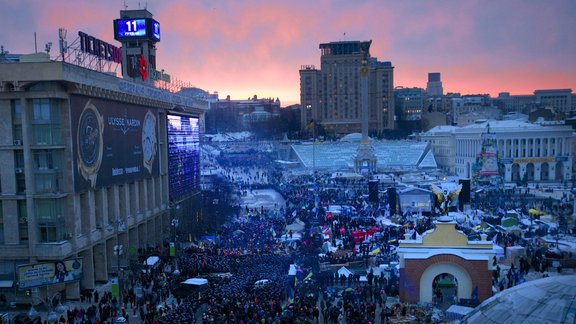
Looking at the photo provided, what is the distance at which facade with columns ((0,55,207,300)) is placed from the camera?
65.0 ft

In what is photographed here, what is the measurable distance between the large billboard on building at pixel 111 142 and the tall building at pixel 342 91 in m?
84.4

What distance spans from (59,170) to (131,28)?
2049cm

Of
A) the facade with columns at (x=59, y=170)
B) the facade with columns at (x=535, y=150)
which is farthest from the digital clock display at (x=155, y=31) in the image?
the facade with columns at (x=535, y=150)

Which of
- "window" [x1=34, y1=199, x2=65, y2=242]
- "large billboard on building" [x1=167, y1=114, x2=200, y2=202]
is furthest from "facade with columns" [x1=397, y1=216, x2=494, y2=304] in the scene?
"large billboard on building" [x1=167, y1=114, x2=200, y2=202]

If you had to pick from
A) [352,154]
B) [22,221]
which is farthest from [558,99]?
[22,221]

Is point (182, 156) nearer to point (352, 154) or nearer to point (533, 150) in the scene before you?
point (352, 154)

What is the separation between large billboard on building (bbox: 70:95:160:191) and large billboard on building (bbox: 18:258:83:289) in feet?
10.4

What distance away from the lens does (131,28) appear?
38.5m

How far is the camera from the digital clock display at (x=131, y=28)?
3812cm

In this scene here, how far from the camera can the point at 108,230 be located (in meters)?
24.0

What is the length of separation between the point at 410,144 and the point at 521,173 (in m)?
17.8

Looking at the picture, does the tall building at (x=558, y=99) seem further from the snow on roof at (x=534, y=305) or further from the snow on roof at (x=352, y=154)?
the snow on roof at (x=534, y=305)

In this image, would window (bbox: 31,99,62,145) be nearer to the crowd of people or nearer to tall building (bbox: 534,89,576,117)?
the crowd of people

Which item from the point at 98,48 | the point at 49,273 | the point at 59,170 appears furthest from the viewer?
the point at 98,48
